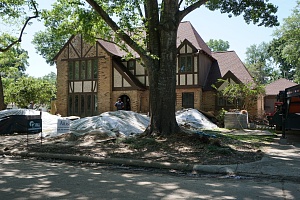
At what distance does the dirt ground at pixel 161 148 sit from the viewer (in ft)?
27.5

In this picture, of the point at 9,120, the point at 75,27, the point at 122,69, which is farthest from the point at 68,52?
the point at 75,27

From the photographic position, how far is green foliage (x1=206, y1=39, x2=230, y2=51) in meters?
75.3

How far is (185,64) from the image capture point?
24.7 metres

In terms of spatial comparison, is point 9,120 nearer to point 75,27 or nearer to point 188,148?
point 75,27

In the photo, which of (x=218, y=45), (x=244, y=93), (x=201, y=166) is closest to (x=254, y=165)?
(x=201, y=166)

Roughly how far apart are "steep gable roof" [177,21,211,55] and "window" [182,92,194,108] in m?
3.64

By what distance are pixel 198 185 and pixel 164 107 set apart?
221 inches

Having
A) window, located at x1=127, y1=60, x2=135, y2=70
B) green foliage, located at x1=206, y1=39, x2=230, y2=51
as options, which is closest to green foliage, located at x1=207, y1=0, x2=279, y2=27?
window, located at x1=127, y1=60, x2=135, y2=70

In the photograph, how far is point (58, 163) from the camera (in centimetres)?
859

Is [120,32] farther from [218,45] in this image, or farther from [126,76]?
[218,45]

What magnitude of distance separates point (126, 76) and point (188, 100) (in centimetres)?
535

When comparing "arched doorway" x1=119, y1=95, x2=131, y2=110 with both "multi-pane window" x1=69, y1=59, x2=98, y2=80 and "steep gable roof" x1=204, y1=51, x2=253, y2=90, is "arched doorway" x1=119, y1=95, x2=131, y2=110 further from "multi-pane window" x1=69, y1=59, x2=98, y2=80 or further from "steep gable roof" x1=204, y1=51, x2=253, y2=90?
"steep gable roof" x1=204, y1=51, x2=253, y2=90

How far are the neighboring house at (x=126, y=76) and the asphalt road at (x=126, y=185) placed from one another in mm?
17562

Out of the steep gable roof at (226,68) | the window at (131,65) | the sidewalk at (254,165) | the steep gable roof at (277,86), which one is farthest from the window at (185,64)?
the sidewalk at (254,165)
